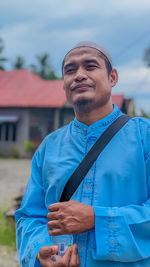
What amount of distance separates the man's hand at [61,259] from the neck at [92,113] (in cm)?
66

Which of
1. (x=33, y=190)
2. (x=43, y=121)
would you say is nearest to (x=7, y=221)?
(x=33, y=190)

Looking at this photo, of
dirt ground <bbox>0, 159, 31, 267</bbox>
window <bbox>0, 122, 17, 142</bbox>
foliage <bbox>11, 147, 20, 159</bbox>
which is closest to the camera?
dirt ground <bbox>0, 159, 31, 267</bbox>

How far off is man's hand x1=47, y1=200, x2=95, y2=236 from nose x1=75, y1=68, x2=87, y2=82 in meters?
0.65

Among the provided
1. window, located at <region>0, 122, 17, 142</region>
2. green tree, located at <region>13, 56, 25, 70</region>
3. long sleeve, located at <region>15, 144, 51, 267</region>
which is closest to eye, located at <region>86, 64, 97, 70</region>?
long sleeve, located at <region>15, 144, 51, 267</region>

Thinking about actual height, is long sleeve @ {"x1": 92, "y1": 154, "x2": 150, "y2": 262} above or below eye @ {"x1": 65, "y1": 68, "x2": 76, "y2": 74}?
below

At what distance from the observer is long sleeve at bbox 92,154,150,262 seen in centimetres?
122

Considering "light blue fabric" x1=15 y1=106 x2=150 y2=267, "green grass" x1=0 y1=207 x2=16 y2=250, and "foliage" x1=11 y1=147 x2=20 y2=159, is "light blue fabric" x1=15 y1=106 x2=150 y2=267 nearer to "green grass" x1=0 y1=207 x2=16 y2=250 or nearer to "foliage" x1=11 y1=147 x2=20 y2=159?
"green grass" x1=0 y1=207 x2=16 y2=250

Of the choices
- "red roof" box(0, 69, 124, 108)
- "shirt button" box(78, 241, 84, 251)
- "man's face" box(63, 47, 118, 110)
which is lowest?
"shirt button" box(78, 241, 84, 251)

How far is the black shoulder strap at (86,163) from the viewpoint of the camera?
141 centimetres

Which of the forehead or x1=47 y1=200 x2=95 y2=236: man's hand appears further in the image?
the forehead

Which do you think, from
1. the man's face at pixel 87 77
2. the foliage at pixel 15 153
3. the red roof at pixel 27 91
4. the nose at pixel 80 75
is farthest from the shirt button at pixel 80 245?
the foliage at pixel 15 153

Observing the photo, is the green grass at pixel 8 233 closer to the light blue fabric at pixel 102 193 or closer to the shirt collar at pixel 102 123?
the light blue fabric at pixel 102 193

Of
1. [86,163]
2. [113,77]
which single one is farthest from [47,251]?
[113,77]

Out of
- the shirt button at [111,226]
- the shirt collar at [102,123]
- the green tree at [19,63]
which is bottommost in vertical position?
the shirt button at [111,226]
